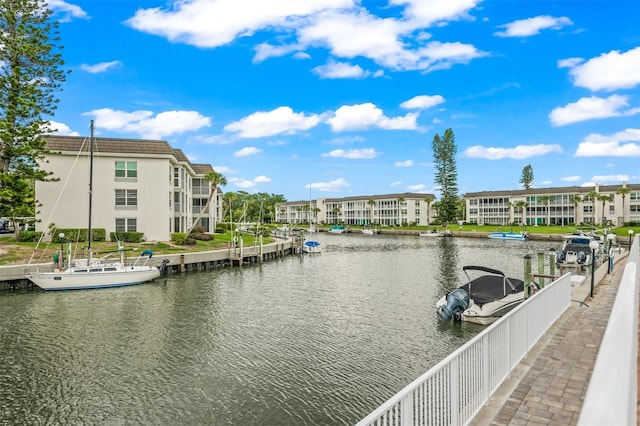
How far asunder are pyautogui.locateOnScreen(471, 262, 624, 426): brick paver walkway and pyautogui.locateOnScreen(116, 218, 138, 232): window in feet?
132

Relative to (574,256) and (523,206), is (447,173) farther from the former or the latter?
(574,256)

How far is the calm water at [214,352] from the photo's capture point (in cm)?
1095

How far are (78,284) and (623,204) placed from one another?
4411 inches

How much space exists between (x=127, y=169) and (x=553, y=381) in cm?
4327

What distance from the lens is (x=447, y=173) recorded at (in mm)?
103438

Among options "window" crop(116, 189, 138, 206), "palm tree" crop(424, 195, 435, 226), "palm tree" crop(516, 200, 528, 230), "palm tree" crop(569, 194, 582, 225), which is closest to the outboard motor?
"window" crop(116, 189, 138, 206)

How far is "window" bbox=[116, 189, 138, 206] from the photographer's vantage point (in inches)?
1679

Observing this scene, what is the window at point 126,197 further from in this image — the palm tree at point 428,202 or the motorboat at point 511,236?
the palm tree at point 428,202

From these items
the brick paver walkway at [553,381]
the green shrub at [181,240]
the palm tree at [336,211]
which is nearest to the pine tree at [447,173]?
the palm tree at [336,211]

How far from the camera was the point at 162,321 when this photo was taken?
19.7 m

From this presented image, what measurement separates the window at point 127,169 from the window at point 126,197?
1549 millimetres

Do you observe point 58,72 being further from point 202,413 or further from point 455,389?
point 455,389

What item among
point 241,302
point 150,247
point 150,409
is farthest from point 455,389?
point 150,247

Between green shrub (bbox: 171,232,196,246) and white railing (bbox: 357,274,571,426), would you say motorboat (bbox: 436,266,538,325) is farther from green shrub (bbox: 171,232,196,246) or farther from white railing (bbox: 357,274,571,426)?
green shrub (bbox: 171,232,196,246)
